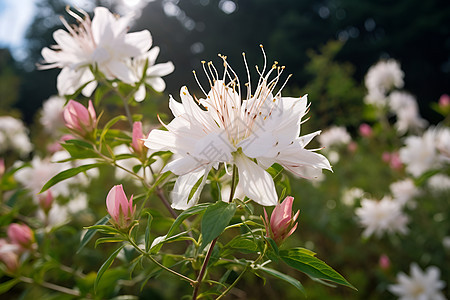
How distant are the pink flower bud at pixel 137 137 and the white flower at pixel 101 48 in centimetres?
24

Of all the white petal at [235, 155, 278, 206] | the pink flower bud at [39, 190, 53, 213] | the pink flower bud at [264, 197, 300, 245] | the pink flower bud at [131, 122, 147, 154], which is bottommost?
the pink flower bud at [39, 190, 53, 213]

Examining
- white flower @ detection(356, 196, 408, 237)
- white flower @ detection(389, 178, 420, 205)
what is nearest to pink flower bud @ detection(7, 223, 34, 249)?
white flower @ detection(356, 196, 408, 237)

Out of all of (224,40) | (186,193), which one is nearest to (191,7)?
(224,40)

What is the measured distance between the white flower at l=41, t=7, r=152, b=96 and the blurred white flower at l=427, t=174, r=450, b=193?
248 centimetres

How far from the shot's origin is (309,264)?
660 millimetres

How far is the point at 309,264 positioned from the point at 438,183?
2.53m

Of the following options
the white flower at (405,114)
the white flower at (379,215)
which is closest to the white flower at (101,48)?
the white flower at (379,215)

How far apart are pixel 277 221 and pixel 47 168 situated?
1.62 metres

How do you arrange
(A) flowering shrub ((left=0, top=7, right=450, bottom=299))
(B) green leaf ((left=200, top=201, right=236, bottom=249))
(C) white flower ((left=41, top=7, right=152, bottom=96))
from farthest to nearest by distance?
(C) white flower ((left=41, top=7, right=152, bottom=96)) < (A) flowering shrub ((left=0, top=7, right=450, bottom=299)) < (B) green leaf ((left=200, top=201, right=236, bottom=249))

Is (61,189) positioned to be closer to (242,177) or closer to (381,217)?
(242,177)

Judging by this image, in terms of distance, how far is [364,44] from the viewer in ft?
47.9

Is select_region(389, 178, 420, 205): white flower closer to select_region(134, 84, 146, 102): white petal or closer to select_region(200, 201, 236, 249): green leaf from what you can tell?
select_region(134, 84, 146, 102): white petal

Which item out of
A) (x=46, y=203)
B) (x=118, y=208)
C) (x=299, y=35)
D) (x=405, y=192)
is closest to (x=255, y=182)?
(x=118, y=208)

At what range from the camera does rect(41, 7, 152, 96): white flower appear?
1044mm
